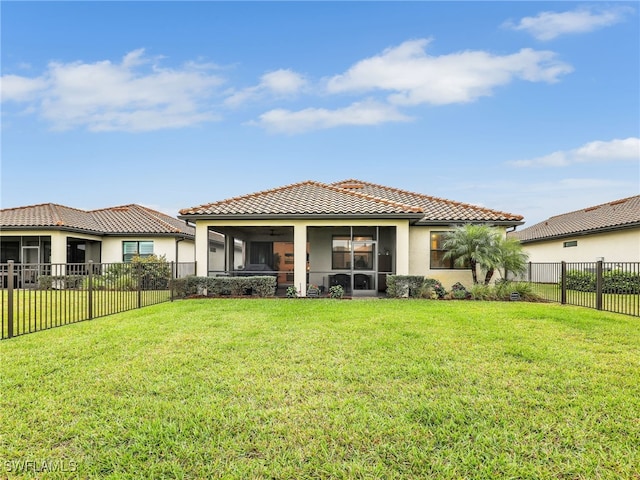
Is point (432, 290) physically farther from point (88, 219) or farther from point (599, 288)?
point (88, 219)

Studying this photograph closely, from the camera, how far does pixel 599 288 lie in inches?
418

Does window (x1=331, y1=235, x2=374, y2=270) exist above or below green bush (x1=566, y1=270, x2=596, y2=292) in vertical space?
above

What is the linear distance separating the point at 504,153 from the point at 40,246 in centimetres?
2510

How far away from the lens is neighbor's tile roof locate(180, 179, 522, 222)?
1359 cm

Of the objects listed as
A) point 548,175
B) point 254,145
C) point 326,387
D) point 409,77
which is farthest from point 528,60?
point 326,387

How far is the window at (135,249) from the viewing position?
67.7 ft

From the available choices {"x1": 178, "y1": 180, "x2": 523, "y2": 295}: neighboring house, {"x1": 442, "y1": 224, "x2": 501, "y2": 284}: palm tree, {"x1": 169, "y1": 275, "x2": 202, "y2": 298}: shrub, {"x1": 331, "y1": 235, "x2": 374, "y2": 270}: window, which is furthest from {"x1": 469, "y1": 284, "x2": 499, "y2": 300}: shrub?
{"x1": 169, "y1": 275, "x2": 202, "y2": 298}: shrub

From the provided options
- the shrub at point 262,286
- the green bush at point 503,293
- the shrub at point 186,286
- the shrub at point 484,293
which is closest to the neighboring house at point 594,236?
the green bush at point 503,293

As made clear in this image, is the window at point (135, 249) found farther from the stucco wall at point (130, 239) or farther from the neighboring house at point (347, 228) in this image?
the neighboring house at point (347, 228)

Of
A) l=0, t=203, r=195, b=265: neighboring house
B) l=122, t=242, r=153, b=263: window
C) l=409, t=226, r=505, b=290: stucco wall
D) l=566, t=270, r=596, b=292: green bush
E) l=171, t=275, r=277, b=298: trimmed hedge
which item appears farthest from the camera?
l=122, t=242, r=153, b=263: window

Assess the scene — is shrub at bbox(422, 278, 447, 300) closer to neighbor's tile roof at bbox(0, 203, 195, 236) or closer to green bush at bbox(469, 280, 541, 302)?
green bush at bbox(469, 280, 541, 302)

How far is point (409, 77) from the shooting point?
48.4 feet

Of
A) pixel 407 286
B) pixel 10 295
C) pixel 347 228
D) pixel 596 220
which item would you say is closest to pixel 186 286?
pixel 10 295

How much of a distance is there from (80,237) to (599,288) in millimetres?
23238
